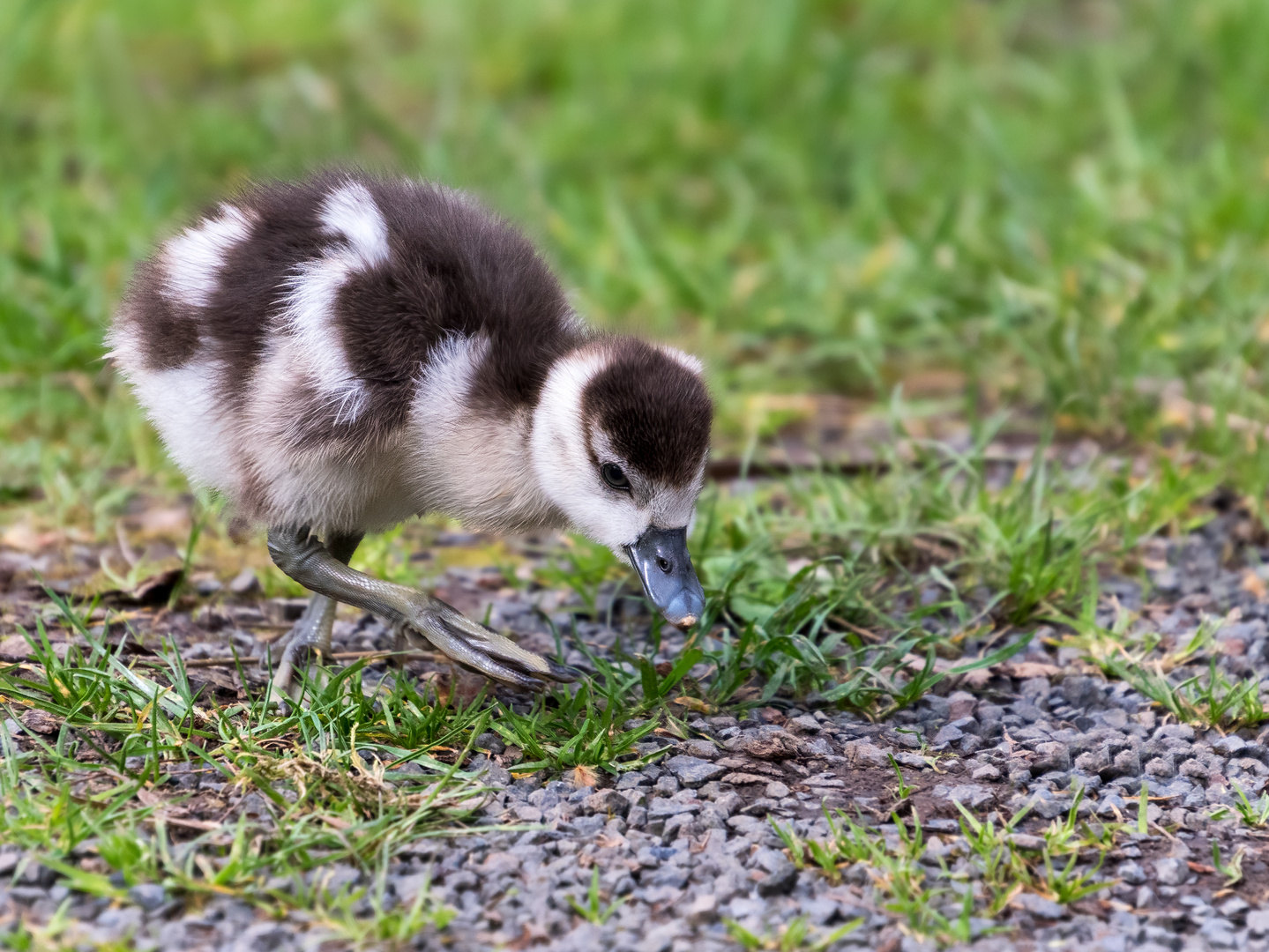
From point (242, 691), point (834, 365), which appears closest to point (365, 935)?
point (242, 691)

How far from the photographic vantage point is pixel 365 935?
2721 millimetres

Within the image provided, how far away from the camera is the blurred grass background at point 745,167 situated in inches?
218

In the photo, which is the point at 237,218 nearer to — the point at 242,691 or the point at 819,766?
the point at 242,691

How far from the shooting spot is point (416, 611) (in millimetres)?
3750

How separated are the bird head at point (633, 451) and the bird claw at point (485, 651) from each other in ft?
1.12

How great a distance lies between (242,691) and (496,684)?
62 cm

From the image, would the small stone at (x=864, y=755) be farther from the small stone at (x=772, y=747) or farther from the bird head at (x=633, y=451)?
the bird head at (x=633, y=451)

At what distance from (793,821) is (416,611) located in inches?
43.6

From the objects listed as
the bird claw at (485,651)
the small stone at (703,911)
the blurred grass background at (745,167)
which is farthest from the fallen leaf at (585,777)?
the blurred grass background at (745,167)

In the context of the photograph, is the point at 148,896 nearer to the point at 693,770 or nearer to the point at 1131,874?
the point at 693,770

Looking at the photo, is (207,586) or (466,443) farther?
(207,586)

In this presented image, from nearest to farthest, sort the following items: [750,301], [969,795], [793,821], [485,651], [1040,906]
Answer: [1040,906] → [793,821] → [969,795] → [485,651] → [750,301]

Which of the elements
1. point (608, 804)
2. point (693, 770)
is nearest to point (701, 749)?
point (693, 770)

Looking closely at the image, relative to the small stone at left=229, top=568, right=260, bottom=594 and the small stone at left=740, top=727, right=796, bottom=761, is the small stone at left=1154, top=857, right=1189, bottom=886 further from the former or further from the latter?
the small stone at left=229, top=568, right=260, bottom=594
